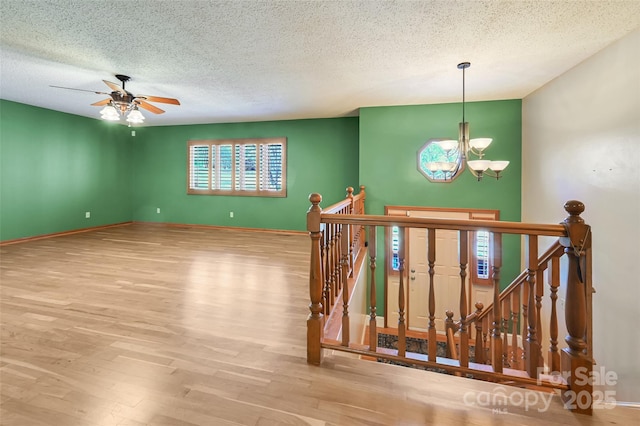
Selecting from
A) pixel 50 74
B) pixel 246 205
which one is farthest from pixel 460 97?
pixel 50 74

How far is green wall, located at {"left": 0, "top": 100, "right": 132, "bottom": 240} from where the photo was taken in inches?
200

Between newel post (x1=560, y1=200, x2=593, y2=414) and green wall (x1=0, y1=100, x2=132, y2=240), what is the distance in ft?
25.0

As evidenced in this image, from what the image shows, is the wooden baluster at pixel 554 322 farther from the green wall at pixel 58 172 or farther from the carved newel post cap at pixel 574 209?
the green wall at pixel 58 172

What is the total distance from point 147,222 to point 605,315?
28.2 feet

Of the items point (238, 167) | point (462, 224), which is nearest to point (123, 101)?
point (238, 167)

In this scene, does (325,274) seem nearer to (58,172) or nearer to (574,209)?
(574,209)

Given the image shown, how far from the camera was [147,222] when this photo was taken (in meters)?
→ 7.41

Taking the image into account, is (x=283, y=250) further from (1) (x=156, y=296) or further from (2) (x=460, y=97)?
(2) (x=460, y=97)

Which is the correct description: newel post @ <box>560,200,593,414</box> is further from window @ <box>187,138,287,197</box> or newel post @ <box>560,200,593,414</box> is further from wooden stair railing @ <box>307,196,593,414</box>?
window @ <box>187,138,287,197</box>

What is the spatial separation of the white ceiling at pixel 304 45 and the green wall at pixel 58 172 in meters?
0.98

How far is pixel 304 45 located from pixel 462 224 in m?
2.31

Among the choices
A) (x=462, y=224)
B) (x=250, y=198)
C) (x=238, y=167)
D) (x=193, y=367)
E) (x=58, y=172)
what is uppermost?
(x=238, y=167)

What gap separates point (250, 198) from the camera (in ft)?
21.9

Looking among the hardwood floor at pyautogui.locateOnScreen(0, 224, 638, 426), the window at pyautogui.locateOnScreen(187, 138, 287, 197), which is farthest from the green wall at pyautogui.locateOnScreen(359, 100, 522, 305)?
the hardwood floor at pyautogui.locateOnScreen(0, 224, 638, 426)
